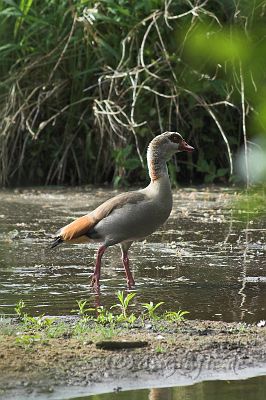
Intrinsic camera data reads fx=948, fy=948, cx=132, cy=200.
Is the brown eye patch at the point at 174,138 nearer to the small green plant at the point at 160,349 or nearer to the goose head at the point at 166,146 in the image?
the goose head at the point at 166,146

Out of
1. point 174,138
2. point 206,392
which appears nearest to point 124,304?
point 206,392

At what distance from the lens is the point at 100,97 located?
41.2 feet

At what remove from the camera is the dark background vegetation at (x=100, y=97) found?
1223 cm

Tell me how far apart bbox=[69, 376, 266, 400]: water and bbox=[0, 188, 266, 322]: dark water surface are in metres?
1.40

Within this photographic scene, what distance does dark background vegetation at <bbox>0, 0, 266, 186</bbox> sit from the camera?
12227mm

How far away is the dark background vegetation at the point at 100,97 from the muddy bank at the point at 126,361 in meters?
7.04

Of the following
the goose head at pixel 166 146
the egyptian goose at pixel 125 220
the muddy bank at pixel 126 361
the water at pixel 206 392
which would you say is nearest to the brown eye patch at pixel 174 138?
the goose head at pixel 166 146

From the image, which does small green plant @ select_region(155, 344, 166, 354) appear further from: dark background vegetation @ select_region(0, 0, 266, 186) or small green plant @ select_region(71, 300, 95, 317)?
dark background vegetation @ select_region(0, 0, 266, 186)

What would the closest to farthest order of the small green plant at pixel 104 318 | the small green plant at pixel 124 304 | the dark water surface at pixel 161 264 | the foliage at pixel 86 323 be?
1. the foliage at pixel 86 323
2. the small green plant at pixel 104 318
3. the small green plant at pixel 124 304
4. the dark water surface at pixel 161 264

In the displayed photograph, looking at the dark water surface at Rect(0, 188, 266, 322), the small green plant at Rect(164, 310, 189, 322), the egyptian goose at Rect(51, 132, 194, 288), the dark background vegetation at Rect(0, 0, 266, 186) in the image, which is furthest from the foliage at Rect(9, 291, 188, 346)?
the dark background vegetation at Rect(0, 0, 266, 186)

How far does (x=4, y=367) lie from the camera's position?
4211 millimetres

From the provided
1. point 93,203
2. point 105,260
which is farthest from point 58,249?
point 93,203

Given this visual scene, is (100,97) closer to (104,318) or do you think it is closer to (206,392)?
(104,318)

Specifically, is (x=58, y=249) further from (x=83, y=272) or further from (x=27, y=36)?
(x=27, y=36)
